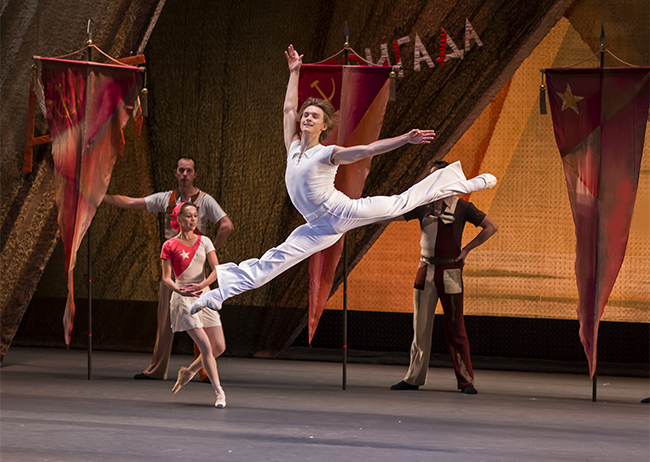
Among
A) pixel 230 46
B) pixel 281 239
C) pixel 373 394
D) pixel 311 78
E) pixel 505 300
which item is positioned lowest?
pixel 373 394

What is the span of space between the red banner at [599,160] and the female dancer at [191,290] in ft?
8.17

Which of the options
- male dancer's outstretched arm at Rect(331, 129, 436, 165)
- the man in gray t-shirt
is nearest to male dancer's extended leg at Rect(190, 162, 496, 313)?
male dancer's outstretched arm at Rect(331, 129, 436, 165)

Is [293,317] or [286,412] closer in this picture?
[286,412]

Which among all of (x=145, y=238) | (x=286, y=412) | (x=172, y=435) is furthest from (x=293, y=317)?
(x=172, y=435)

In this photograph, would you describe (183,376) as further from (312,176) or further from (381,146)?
(381,146)

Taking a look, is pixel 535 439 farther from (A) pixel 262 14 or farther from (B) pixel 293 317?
(A) pixel 262 14

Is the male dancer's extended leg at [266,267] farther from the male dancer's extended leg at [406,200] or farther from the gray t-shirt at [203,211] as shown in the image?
the gray t-shirt at [203,211]

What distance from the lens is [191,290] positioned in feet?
17.2

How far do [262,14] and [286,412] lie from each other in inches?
157

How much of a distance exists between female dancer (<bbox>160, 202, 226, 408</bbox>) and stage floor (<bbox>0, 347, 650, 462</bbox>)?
24 centimetres

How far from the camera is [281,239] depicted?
24.5 ft

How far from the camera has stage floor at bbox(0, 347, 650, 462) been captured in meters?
4.08

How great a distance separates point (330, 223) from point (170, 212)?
77.1 inches

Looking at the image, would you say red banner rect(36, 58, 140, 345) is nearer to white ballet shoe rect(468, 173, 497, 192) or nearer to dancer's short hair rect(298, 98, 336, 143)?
dancer's short hair rect(298, 98, 336, 143)
